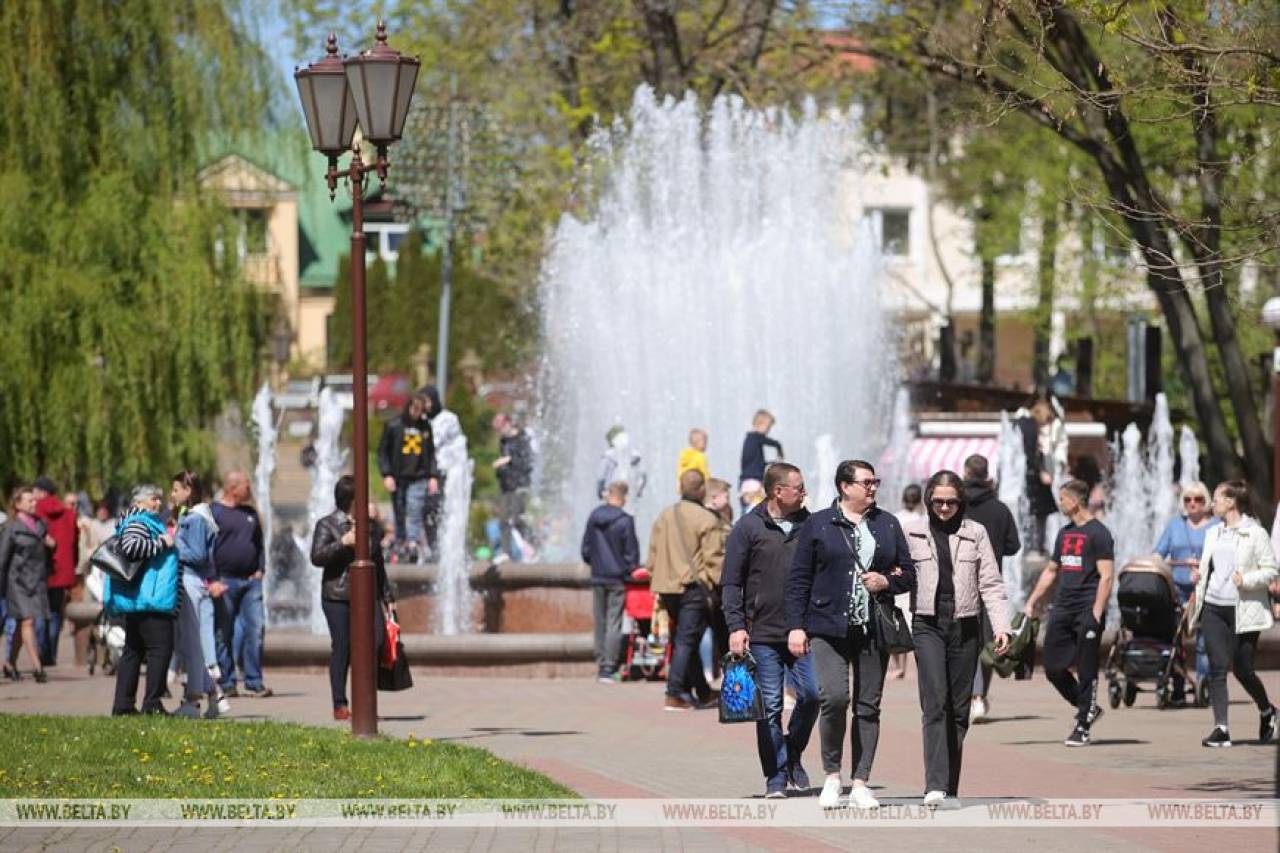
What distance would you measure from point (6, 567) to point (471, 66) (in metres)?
21.5

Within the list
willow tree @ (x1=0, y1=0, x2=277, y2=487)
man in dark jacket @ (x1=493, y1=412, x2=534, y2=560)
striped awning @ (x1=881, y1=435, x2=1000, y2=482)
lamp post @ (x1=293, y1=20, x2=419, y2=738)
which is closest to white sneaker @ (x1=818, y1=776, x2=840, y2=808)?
lamp post @ (x1=293, y1=20, x2=419, y2=738)

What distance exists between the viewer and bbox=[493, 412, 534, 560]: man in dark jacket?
29.5 metres

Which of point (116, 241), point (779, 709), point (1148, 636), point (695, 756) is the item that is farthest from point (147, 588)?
point (116, 241)

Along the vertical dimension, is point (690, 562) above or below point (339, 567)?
below

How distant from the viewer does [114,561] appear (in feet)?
48.8

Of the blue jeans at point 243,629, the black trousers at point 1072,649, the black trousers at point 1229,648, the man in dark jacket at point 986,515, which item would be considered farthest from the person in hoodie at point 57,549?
the black trousers at point 1229,648

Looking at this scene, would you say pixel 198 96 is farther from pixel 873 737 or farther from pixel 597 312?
pixel 873 737

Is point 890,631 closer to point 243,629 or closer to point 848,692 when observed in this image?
point 848,692

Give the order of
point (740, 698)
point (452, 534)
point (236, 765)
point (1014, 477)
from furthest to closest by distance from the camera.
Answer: point (1014, 477), point (452, 534), point (236, 765), point (740, 698)

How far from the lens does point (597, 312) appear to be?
30.1m

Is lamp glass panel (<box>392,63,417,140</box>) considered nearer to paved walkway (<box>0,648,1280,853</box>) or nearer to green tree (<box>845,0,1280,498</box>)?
green tree (<box>845,0,1280,498</box>)

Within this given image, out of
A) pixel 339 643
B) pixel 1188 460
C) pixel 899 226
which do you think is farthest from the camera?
pixel 899 226

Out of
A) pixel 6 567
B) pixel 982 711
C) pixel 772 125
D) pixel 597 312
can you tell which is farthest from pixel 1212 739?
pixel 772 125

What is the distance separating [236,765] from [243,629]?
6.28 m
